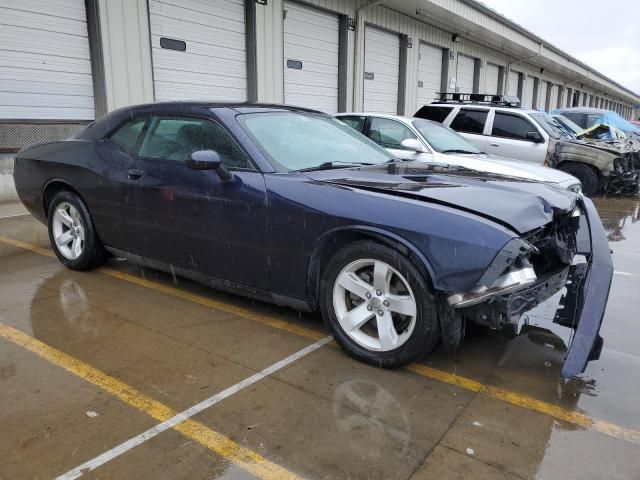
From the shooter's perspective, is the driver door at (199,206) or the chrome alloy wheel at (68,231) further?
the chrome alloy wheel at (68,231)

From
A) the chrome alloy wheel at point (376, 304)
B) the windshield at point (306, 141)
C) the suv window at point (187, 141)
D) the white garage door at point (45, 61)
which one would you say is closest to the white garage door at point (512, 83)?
the white garage door at point (45, 61)

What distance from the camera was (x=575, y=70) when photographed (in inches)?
1305

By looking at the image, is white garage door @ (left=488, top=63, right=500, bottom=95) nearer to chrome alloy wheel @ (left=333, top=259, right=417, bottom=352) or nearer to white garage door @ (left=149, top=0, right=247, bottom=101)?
white garage door @ (left=149, top=0, right=247, bottom=101)

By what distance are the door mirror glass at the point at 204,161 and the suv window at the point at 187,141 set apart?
0.22 metres

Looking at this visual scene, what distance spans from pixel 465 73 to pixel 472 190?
20539mm

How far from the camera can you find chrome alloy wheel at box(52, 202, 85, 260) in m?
4.81

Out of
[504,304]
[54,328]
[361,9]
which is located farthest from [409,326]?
[361,9]

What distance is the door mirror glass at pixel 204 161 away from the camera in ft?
11.2

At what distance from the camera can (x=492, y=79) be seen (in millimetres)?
24719

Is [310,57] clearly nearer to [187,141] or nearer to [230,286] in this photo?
[187,141]

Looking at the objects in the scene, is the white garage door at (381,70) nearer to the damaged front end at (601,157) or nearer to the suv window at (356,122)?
the damaged front end at (601,157)

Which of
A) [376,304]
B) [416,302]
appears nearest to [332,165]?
[376,304]

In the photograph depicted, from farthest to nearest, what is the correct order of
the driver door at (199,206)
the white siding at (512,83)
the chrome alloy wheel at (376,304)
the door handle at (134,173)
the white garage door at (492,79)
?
the white siding at (512,83), the white garage door at (492,79), the door handle at (134,173), the driver door at (199,206), the chrome alloy wheel at (376,304)

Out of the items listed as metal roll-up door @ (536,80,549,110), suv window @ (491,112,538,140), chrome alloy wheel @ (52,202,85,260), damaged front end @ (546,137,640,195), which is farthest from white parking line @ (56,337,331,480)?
metal roll-up door @ (536,80,549,110)
